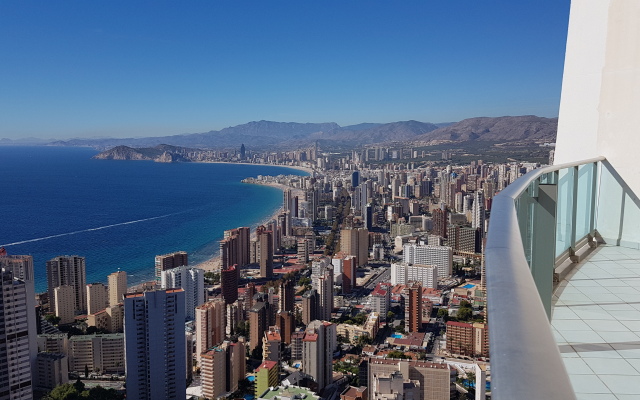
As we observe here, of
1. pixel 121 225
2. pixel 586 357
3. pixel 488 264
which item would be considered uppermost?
pixel 488 264

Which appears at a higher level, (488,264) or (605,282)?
(488,264)

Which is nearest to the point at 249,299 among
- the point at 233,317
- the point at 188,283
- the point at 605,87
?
the point at 233,317

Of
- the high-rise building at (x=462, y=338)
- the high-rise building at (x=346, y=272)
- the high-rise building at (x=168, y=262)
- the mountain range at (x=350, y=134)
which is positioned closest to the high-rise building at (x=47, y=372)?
the high-rise building at (x=168, y=262)

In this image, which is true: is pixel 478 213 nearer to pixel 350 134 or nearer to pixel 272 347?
pixel 272 347

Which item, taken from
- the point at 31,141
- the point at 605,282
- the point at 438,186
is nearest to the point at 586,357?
the point at 605,282

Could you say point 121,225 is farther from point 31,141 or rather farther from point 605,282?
point 31,141

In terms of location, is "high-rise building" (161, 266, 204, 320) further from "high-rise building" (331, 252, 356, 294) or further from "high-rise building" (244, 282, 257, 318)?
"high-rise building" (331, 252, 356, 294)

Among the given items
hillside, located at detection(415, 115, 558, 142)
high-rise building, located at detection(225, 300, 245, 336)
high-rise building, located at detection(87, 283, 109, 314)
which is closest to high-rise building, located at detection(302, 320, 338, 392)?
high-rise building, located at detection(225, 300, 245, 336)
